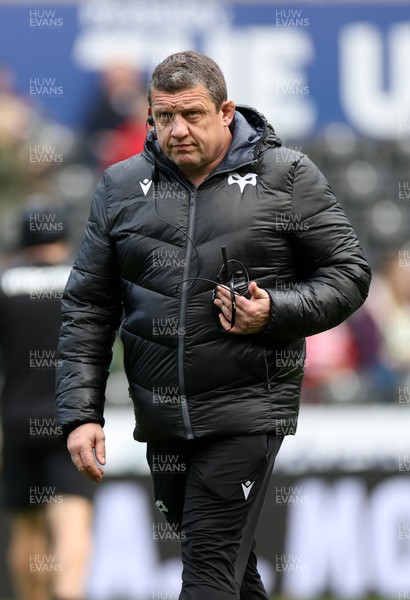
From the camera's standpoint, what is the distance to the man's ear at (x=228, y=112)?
14.0 ft

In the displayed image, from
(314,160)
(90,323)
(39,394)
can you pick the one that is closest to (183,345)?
(90,323)

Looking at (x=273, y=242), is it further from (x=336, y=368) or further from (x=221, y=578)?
(x=336, y=368)

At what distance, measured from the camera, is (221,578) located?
4.08 m

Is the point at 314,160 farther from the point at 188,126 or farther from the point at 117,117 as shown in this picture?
the point at 188,126

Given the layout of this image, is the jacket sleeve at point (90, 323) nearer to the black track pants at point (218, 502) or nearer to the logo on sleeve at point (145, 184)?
the logo on sleeve at point (145, 184)

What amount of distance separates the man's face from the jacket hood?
62mm

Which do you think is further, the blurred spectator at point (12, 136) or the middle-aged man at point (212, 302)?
the blurred spectator at point (12, 136)

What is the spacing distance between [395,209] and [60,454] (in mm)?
6243

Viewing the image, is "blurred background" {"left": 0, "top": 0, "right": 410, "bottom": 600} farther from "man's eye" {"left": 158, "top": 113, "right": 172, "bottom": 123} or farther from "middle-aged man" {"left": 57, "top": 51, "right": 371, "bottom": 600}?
"man's eye" {"left": 158, "top": 113, "right": 172, "bottom": 123}

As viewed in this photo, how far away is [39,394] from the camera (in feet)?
21.1

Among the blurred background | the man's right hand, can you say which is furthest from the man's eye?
the blurred background

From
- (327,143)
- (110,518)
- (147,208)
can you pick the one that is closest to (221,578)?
(147,208)

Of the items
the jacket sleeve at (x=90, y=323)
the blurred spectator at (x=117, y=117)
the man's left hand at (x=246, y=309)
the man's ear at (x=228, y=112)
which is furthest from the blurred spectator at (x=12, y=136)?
the man's left hand at (x=246, y=309)

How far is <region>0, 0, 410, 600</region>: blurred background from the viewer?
25.0 ft
